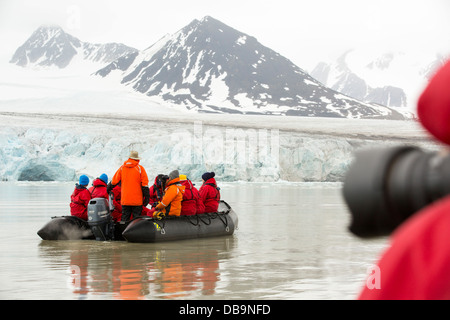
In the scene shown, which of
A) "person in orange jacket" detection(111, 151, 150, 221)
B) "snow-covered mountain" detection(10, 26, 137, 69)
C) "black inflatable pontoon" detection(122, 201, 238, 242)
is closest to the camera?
"black inflatable pontoon" detection(122, 201, 238, 242)

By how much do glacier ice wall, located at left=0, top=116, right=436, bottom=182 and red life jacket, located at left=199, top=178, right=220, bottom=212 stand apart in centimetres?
2140

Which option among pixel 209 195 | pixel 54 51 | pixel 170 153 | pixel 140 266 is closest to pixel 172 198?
pixel 209 195

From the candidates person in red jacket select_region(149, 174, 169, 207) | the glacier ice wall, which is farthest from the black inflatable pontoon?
the glacier ice wall

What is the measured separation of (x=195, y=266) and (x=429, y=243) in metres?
6.47

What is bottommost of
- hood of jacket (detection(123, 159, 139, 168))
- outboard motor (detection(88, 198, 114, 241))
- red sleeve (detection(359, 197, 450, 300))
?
outboard motor (detection(88, 198, 114, 241))

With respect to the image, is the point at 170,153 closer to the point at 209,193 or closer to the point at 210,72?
the point at 209,193

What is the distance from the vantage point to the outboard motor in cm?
931

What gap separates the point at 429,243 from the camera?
2.81 feet

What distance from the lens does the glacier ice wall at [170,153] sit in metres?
32.9

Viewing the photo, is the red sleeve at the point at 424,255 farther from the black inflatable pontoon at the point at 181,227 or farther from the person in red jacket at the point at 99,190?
the person in red jacket at the point at 99,190

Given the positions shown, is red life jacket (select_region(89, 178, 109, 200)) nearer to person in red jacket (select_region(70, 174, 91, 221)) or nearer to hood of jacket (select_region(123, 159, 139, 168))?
person in red jacket (select_region(70, 174, 91, 221))

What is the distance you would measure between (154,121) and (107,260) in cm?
3957

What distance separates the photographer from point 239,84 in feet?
400
